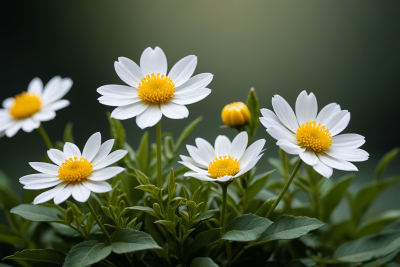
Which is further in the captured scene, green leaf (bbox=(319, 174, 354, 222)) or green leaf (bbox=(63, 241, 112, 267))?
green leaf (bbox=(319, 174, 354, 222))

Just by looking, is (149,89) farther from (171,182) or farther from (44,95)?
(44,95)

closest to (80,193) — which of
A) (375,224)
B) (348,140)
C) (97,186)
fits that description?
(97,186)

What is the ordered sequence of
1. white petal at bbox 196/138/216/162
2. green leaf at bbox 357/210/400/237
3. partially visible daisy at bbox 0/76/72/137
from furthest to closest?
green leaf at bbox 357/210/400/237
partially visible daisy at bbox 0/76/72/137
white petal at bbox 196/138/216/162

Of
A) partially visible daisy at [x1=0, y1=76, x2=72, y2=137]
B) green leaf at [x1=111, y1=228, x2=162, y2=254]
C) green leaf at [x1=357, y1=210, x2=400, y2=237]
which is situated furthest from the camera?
green leaf at [x1=357, y1=210, x2=400, y2=237]

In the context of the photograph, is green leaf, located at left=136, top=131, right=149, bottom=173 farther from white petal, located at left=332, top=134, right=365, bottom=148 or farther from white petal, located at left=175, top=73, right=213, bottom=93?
white petal, located at left=332, top=134, right=365, bottom=148

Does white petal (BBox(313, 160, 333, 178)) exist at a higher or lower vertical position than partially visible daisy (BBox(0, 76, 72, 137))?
higher

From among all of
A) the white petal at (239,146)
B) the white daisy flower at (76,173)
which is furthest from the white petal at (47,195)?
the white petal at (239,146)

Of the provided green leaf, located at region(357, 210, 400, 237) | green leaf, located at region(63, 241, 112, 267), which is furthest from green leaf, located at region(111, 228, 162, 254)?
green leaf, located at region(357, 210, 400, 237)

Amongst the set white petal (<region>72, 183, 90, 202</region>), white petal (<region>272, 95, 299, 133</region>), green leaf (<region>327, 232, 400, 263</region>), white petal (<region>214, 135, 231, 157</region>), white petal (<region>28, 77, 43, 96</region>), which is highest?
white petal (<region>272, 95, 299, 133</region>)
